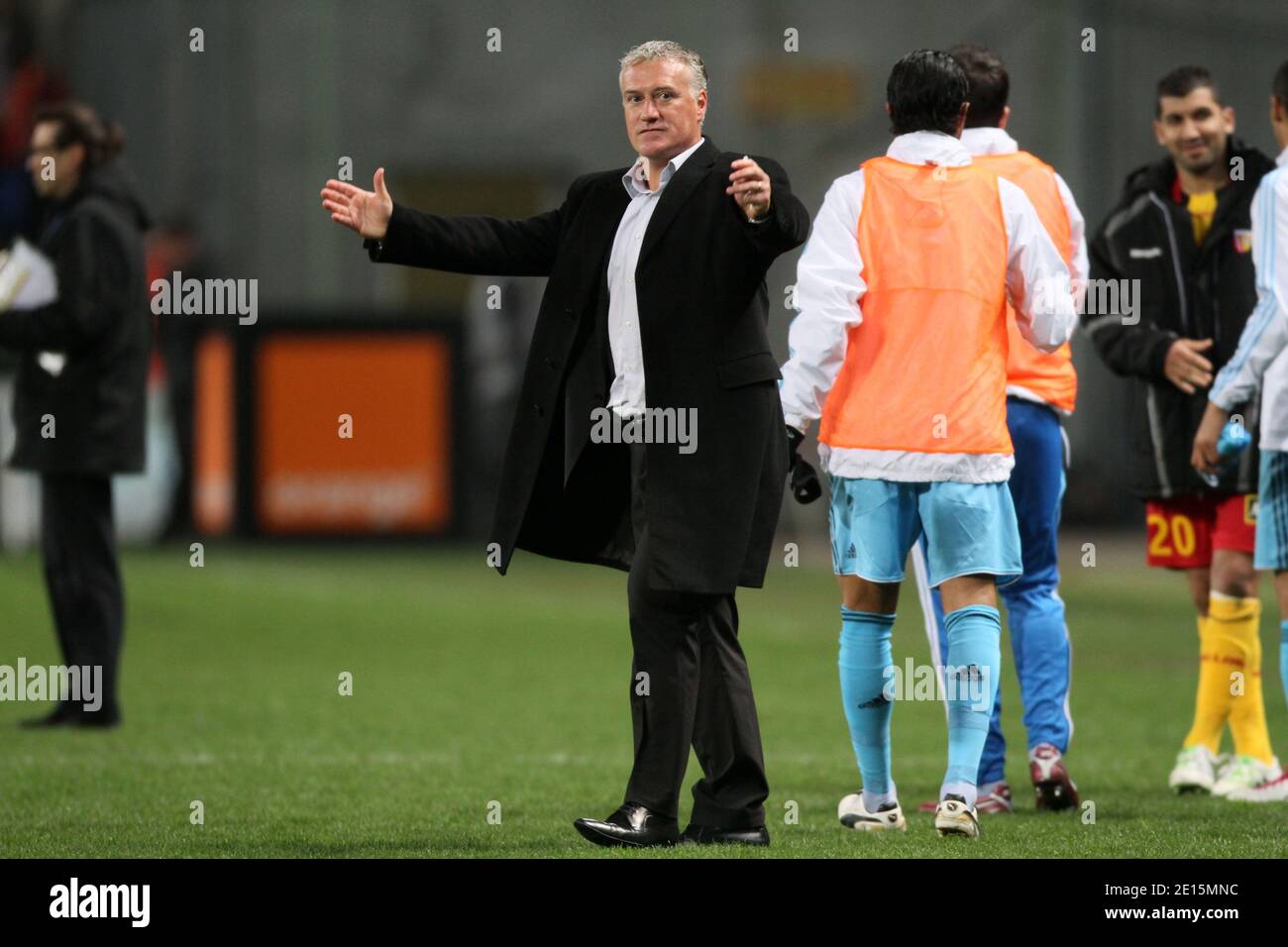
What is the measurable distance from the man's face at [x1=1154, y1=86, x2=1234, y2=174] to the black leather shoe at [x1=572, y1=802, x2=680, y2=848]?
2986 mm

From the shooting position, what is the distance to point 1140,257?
733 cm

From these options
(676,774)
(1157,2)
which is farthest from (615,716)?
(1157,2)

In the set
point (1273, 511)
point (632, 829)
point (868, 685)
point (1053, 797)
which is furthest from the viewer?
point (1053, 797)

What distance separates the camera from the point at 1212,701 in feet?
24.0

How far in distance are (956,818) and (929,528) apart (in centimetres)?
76

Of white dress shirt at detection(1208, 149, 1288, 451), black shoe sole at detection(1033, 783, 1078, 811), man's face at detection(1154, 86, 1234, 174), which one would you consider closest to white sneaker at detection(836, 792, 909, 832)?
black shoe sole at detection(1033, 783, 1078, 811)

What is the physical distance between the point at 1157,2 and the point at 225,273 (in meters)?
10.6

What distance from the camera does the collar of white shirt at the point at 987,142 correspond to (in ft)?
21.9

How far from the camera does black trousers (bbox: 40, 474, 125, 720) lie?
353 inches

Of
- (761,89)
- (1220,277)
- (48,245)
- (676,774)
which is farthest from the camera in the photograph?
(761,89)

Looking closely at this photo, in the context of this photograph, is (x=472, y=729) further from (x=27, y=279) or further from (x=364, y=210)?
(x=364, y=210)

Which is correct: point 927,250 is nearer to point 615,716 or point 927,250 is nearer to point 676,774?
point 676,774

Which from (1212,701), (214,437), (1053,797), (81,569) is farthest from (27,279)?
(214,437)

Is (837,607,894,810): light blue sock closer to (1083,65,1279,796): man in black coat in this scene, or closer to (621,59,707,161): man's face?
(621,59,707,161): man's face
